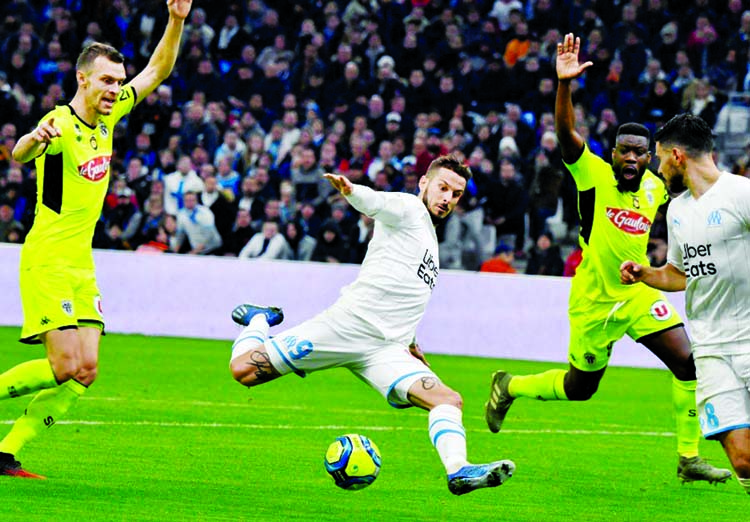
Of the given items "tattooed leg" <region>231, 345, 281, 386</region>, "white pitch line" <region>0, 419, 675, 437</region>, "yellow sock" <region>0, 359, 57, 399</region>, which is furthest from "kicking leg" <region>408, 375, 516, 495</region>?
"white pitch line" <region>0, 419, 675, 437</region>

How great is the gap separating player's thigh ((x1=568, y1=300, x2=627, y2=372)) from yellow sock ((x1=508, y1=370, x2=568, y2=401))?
0.37 m

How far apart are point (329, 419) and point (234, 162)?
10.9 metres

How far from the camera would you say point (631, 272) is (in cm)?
725

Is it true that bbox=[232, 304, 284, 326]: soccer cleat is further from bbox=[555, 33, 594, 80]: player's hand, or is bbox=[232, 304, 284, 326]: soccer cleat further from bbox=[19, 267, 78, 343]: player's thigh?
bbox=[555, 33, 594, 80]: player's hand

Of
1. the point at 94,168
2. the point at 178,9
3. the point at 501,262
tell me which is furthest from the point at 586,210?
the point at 501,262

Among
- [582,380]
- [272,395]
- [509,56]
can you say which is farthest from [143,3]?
[582,380]

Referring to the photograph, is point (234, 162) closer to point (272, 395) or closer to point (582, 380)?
point (272, 395)

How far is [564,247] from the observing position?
65.3 ft

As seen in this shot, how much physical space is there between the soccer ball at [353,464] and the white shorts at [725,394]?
1.89 metres

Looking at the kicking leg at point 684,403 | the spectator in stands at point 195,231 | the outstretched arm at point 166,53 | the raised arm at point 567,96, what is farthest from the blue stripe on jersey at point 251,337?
the spectator in stands at point 195,231

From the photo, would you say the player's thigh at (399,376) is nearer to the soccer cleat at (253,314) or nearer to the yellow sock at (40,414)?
the soccer cleat at (253,314)

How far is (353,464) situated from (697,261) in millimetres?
2251

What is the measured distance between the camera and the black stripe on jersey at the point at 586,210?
33.0 feet

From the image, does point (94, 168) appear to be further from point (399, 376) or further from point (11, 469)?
point (399, 376)
